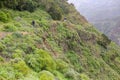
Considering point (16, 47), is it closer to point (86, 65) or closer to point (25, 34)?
point (25, 34)

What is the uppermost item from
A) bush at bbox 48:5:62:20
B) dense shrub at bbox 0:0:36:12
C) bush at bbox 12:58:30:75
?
dense shrub at bbox 0:0:36:12

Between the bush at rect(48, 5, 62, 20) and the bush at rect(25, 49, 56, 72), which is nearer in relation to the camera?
the bush at rect(25, 49, 56, 72)

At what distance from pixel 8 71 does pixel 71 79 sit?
826 cm

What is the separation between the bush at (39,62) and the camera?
22953mm

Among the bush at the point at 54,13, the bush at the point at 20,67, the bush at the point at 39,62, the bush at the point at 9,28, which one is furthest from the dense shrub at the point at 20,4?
the bush at the point at 20,67

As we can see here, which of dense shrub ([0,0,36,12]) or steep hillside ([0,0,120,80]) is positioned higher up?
dense shrub ([0,0,36,12])

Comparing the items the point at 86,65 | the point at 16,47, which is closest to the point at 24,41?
the point at 16,47

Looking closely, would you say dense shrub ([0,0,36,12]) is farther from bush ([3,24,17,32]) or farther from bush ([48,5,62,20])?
bush ([3,24,17,32])

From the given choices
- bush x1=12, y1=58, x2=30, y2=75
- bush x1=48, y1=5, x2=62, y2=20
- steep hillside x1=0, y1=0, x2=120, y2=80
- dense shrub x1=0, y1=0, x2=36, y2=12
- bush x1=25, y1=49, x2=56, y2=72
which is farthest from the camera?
bush x1=48, y1=5, x2=62, y2=20

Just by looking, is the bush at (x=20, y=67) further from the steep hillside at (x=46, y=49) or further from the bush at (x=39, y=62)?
the bush at (x=39, y=62)

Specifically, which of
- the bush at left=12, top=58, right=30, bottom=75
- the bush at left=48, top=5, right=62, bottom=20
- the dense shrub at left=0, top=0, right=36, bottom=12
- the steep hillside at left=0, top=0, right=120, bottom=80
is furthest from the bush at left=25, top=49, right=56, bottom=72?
the bush at left=48, top=5, right=62, bottom=20

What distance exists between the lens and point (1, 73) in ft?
59.3

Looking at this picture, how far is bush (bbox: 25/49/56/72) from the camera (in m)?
23.0

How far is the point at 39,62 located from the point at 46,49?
711 centimetres
